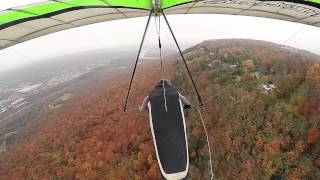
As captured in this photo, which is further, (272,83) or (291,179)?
(272,83)

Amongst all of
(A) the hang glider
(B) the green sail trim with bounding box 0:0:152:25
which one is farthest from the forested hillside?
(B) the green sail trim with bounding box 0:0:152:25

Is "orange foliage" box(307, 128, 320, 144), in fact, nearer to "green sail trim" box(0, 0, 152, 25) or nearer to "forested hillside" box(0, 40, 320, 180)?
"forested hillside" box(0, 40, 320, 180)

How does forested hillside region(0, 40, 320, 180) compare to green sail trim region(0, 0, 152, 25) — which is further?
forested hillside region(0, 40, 320, 180)

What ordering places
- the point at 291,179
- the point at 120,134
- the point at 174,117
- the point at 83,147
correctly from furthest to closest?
the point at 83,147 < the point at 120,134 < the point at 291,179 < the point at 174,117

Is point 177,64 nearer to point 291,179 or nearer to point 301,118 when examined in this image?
point 301,118

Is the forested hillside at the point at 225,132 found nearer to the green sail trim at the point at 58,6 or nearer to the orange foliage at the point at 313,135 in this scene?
the orange foliage at the point at 313,135

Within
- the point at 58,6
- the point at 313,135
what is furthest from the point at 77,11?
the point at 313,135

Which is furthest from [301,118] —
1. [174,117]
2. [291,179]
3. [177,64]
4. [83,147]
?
[177,64]
